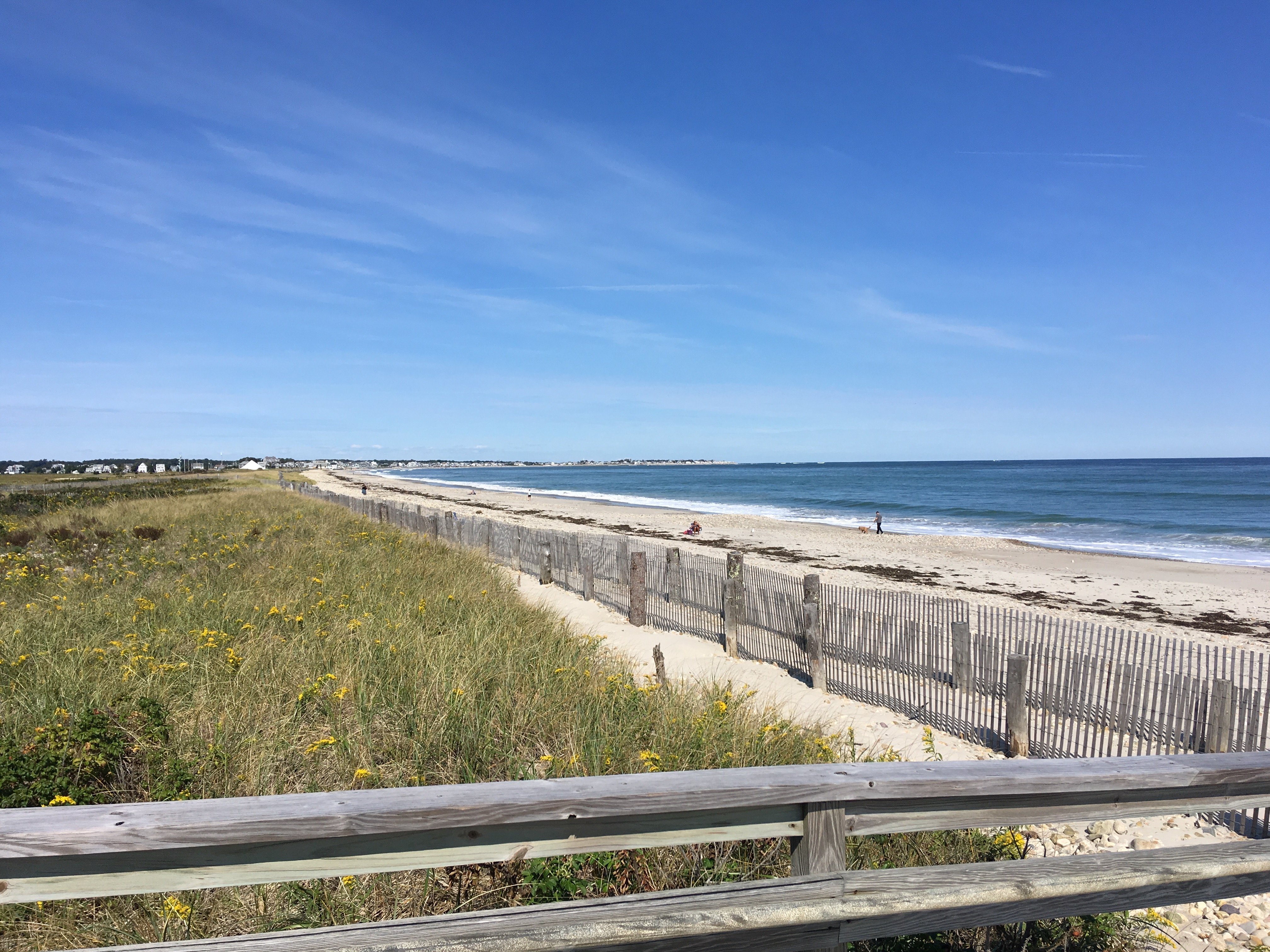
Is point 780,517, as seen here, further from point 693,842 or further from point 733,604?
point 693,842

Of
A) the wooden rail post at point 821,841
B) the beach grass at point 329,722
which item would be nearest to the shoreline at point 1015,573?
the beach grass at point 329,722

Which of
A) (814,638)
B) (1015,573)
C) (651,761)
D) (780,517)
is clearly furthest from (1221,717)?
(780,517)

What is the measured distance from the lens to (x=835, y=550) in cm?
2491

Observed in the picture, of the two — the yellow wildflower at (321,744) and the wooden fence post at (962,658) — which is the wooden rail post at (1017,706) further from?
the yellow wildflower at (321,744)

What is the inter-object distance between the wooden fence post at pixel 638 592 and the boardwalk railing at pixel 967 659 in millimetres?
24

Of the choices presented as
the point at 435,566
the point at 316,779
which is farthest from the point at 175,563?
the point at 316,779

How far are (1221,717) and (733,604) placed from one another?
5.75m

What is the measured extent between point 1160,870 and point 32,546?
14.9 meters

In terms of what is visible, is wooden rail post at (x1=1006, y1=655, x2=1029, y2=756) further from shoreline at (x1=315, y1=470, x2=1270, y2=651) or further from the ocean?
the ocean

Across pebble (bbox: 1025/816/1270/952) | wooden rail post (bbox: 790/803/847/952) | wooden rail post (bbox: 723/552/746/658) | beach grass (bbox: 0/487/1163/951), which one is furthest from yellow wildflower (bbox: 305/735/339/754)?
wooden rail post (bbox: 723/552/746/658)

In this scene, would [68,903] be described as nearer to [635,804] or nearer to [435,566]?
[635,804]

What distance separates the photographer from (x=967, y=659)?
7.70 m

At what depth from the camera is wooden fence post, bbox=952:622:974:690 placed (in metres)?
7.67

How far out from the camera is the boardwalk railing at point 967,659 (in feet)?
19.7
